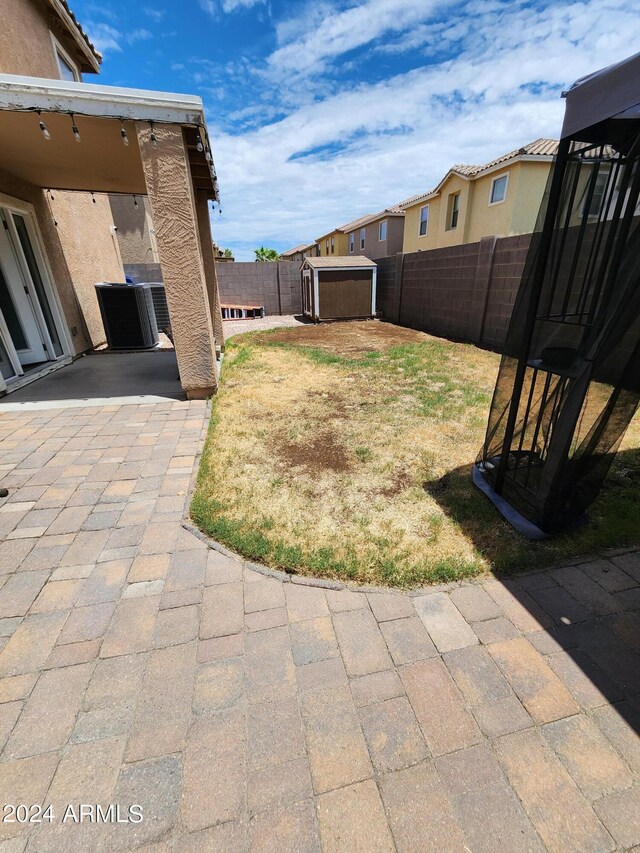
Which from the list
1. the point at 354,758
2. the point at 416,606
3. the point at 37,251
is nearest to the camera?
the point at 354,758

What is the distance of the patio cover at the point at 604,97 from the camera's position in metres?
1.57

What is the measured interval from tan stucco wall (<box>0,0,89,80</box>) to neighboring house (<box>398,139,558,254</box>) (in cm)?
1176

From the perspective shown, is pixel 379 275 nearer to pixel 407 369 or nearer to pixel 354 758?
pixel 407 369

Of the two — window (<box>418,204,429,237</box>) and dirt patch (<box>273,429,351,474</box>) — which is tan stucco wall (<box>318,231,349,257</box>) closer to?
window (<box>418,204,429,237</box>)

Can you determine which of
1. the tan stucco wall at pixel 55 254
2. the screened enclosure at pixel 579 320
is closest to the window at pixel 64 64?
the tan stucco wall at pixel 55 254

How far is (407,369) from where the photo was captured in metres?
6.84

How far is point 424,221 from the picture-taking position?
18.0m

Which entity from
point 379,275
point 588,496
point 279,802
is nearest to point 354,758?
point 279,802

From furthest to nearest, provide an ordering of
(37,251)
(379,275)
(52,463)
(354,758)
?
(379,275) < (37,251) < (52,463) < (354,758)

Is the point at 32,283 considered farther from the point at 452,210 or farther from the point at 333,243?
the point at 333,243

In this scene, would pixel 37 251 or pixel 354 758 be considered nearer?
pixel 354 758

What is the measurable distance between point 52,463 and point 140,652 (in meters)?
2.44

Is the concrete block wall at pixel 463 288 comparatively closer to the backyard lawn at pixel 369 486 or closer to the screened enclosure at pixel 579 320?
the backyard lawn at pixel 369 486

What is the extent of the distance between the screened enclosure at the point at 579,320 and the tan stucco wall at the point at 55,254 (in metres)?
7.43
